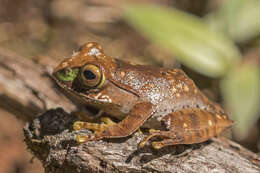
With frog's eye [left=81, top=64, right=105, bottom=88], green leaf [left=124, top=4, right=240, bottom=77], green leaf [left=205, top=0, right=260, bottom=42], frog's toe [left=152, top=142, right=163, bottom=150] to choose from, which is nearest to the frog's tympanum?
frog's eye [left=81, top=64, right=105, bottom=88]

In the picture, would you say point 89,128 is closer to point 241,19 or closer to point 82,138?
point 82,138

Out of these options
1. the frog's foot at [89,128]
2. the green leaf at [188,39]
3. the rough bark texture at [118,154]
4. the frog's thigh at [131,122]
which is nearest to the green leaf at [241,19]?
the green leaf at [188,39]

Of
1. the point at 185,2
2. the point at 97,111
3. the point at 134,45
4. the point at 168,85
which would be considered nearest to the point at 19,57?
the point at 97,111

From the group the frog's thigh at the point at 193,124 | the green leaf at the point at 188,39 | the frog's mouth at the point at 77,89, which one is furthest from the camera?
the green leaf at the point at 188,39

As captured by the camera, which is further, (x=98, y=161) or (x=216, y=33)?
(x=216, y=33)

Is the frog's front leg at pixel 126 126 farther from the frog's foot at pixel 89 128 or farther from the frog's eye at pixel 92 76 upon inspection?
the frog's eye at pixel 92 76

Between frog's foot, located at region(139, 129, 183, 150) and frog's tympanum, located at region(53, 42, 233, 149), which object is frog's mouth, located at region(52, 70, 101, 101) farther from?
frog's foot, located at region(139, 129, 183, 150)

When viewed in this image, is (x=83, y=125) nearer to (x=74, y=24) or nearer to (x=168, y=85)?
(x=168, y=85)
